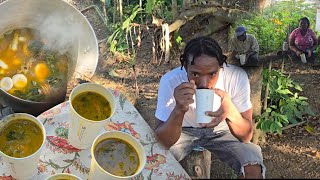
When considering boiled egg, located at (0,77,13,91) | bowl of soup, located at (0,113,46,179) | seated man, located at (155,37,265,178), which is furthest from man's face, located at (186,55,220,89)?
boiled egg, located at (0,77,13,91)

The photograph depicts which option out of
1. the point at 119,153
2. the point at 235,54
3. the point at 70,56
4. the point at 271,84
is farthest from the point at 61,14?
the point at 271,84

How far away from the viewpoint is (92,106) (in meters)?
1.26

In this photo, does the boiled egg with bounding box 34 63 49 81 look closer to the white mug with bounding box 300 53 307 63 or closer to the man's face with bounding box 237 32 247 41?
the man's face with bounding box 237 32 247 41

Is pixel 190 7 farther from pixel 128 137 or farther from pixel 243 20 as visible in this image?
pixel 128 137

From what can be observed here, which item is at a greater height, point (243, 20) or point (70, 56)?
point (243, 20)

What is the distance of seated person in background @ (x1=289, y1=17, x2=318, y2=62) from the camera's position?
1719mm

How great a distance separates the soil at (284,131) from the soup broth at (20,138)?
2.54ft

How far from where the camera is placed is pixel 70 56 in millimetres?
1936

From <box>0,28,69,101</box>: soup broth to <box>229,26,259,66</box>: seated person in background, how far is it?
26.7 inches

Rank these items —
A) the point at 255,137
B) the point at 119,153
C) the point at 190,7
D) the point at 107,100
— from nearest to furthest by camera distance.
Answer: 1. the point at 119,153
2. the point at 107,100
3. the point at 255,137
4. the point at 190,7

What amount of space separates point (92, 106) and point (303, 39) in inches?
34.6

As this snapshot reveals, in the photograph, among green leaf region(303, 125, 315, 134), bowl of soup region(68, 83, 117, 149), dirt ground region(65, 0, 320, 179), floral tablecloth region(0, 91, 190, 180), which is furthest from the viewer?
green leaf region(303, 125, 315, 134)

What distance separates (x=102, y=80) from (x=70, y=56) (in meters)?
0.53

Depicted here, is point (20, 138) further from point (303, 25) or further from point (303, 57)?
point (303, 57)
